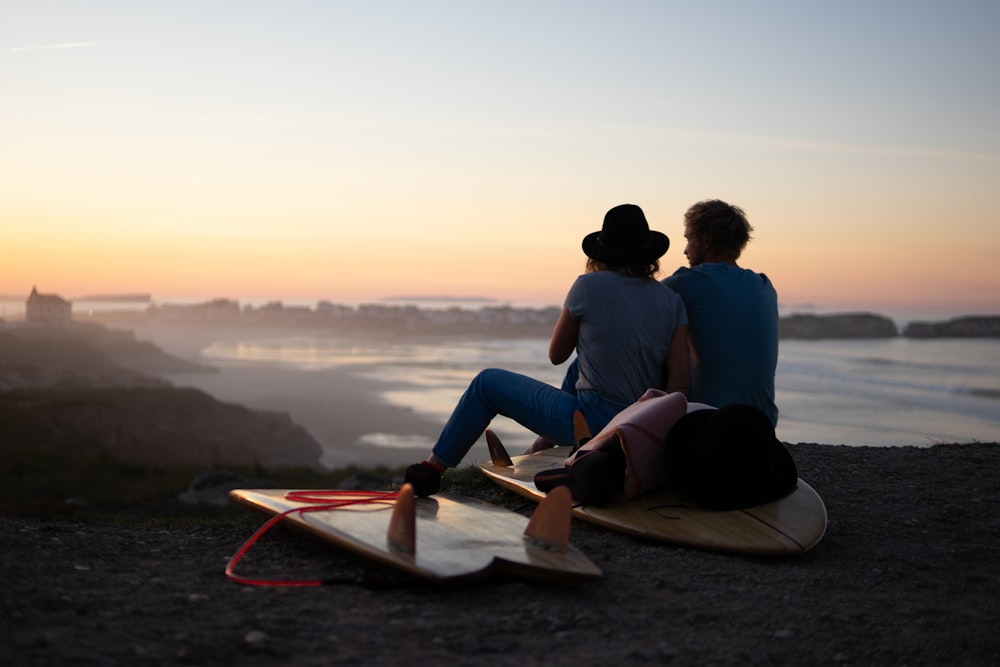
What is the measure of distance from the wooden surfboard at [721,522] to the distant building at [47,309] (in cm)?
6805

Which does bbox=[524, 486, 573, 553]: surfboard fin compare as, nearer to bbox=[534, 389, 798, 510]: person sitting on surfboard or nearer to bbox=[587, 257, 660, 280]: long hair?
bbox=[534, 389, 798, 510]: person sitting on surfboard

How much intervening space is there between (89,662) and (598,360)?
302 cm

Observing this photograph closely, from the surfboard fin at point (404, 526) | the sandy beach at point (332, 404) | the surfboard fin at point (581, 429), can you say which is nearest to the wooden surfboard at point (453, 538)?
the surfboard fin at point (404, 526)

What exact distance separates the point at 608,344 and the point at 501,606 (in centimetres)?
189

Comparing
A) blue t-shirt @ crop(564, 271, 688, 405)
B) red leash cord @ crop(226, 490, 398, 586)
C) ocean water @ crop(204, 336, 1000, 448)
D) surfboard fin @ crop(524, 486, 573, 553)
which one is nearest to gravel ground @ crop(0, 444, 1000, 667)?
red leash cord @ crop(226, 490, 398, 586)

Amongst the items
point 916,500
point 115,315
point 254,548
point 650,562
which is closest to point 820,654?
point 650,562

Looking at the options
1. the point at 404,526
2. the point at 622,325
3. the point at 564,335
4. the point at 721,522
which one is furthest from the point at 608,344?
the point at 404,526

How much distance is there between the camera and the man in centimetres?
503

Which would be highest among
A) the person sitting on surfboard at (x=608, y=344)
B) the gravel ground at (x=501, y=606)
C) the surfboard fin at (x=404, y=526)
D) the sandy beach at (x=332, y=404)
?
the person sitting on surfboard at (x=608, y=344)

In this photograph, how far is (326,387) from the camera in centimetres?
4500

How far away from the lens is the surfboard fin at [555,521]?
12.6ft

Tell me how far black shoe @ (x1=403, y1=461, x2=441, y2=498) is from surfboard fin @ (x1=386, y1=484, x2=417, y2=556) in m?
0.97

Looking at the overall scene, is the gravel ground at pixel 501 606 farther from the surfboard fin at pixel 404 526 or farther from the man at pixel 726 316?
the man at pixel 726 316

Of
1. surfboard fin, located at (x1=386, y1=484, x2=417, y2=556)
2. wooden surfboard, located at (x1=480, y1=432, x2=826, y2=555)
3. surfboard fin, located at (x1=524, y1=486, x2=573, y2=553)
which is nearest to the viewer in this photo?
surfboard fin, located at (x1=386, y1=484, x2=417, y2=556)
